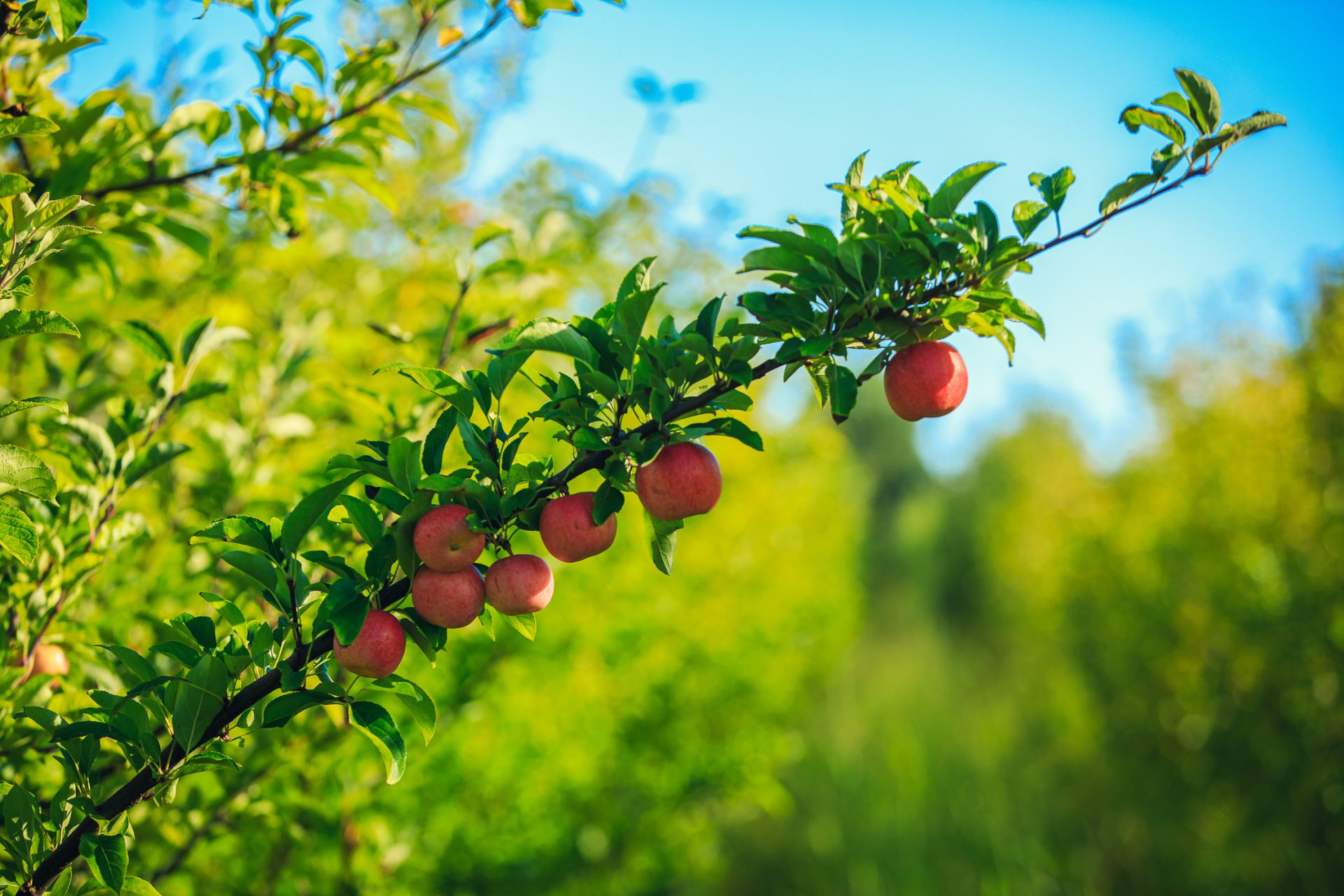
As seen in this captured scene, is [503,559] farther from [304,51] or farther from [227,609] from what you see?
[304,51]

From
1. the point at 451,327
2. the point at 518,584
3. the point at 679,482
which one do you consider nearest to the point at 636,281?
the point at 679,482

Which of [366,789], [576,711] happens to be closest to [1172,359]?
[576,711]

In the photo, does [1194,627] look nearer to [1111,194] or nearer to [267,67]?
[1111,194]

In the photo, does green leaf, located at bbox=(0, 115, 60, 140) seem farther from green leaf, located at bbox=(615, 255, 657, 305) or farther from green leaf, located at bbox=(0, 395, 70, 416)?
green leaf, located at bbox=(615, 255, 657, 305)

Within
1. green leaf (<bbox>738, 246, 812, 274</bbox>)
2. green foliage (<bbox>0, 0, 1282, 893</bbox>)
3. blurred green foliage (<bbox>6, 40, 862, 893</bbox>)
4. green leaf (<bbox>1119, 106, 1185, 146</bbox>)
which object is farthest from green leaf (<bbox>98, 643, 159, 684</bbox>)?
green leaf (<bbox>1119, 106, 1185, 146</bbox>)

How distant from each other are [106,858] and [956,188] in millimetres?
923

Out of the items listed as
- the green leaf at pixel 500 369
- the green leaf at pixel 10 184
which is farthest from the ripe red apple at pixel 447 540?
the green leaf at pixel 10 184

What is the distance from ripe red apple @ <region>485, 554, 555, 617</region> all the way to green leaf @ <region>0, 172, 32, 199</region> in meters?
0.54

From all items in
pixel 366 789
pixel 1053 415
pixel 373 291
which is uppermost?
pixel 1053 415

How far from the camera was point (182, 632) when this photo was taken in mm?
723

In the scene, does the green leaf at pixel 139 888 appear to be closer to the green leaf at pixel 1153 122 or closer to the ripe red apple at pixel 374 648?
the ripe red apple at pixel 374 648

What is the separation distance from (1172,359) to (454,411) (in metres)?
6.30

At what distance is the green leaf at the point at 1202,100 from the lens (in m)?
0.67

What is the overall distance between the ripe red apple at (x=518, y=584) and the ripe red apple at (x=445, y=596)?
0.02 metres
